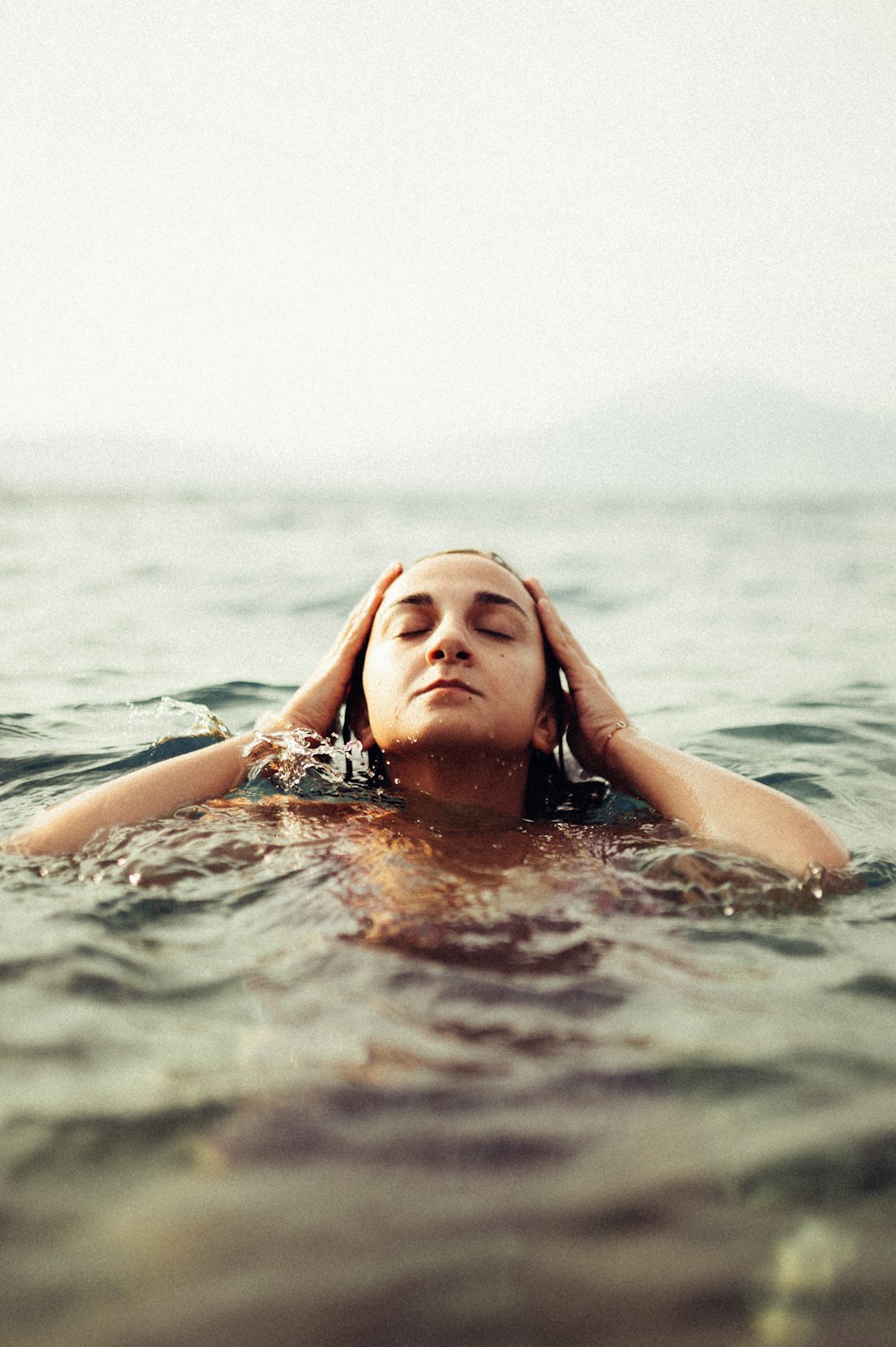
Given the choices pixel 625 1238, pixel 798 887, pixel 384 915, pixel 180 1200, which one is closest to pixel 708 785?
pixel 798 887

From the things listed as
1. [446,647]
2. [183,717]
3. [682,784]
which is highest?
[446,647]

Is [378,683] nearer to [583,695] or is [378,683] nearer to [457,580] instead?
[457,580]

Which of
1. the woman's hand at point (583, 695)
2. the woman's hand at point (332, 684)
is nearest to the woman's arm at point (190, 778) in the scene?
the woman's hand at point (332, 684)

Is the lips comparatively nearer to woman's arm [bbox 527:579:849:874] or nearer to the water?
the water

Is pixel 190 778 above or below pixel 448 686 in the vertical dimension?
below

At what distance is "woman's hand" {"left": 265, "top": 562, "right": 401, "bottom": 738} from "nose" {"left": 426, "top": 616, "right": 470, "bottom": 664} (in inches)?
21.5

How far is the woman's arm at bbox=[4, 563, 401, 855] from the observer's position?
131 inches

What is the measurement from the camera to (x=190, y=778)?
145 inches

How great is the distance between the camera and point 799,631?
10109 mm

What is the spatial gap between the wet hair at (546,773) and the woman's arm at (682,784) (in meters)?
0.07

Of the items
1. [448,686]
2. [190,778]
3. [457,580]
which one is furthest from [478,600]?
[190,778]

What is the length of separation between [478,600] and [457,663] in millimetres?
364

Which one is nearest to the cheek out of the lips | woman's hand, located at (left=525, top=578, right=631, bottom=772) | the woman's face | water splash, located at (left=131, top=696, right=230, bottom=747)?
the woman's face

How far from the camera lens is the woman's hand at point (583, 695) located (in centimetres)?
409
